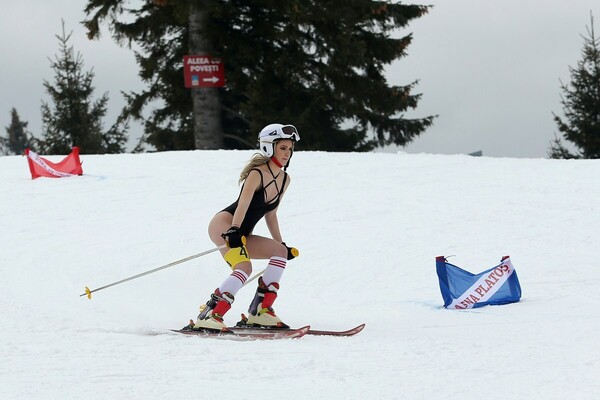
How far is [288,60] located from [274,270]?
2102cm

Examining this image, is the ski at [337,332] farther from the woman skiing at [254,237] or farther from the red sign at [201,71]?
the red sign at [201,71]

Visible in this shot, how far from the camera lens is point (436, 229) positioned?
11375mm

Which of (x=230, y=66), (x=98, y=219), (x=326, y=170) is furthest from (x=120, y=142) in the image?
(x=98, y=219)

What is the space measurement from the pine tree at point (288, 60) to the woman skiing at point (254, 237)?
19376mm

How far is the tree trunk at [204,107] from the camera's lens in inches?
1109

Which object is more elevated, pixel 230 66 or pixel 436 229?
pixel 230 66

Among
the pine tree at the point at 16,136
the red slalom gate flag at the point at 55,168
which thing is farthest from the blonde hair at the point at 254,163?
the pine tree at the point at 16,136

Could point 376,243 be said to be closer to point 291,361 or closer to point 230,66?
point 291,361

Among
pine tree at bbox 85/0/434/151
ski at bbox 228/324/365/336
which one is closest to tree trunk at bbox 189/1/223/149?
pine tree at bbox 85/0/434/151

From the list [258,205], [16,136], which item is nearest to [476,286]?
[258,205]

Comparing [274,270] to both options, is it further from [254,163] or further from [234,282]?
[254,163]

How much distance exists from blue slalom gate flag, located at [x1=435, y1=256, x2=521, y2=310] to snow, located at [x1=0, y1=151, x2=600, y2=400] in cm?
24

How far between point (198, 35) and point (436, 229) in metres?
18.2

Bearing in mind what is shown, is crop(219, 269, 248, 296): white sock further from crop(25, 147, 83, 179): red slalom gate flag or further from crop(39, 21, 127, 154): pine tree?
crop(39, 21, 127, 154): pine tree
